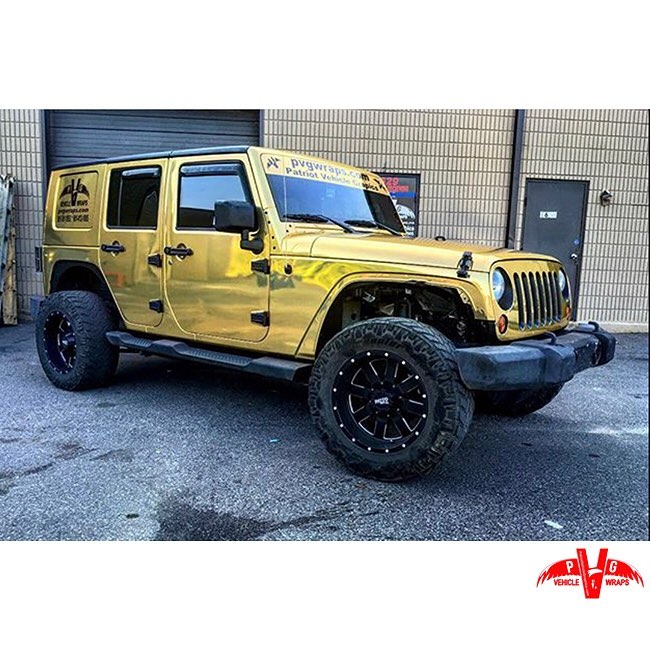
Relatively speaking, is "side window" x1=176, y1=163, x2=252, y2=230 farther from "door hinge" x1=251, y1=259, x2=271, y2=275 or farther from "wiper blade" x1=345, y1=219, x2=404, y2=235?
"wiper blade" x1=345, y1=219, x2=404, y2=235

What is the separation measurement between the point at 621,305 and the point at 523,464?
5.02 m

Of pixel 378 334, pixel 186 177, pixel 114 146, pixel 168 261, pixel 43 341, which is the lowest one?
pixel 43 341

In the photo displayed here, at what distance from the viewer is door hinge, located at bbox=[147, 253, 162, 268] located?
4082 millimetres

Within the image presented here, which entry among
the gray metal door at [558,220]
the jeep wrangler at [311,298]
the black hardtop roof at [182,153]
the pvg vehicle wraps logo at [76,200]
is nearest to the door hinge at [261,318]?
the jeep wrangler at [311,298]

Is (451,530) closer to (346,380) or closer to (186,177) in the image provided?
(346,380)

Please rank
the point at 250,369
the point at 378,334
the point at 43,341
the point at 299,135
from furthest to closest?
1. the point at 299,135
2. the point at 43,341
3. the point at 250,369
4. the point at 378,334

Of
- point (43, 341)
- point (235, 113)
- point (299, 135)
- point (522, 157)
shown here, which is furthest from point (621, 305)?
point (43, 341)

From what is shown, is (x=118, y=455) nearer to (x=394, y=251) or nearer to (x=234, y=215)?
(x=234, y=215)

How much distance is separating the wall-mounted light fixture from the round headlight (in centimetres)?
511

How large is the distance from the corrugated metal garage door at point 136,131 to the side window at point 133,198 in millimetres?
535

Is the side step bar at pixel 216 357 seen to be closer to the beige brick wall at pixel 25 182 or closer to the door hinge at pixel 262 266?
the door hinge at pixel 262 266

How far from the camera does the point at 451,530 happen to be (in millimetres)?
2535

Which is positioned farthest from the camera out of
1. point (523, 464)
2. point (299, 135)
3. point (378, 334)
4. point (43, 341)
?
point (299, 135)

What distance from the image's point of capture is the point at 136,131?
5074 millimetres
